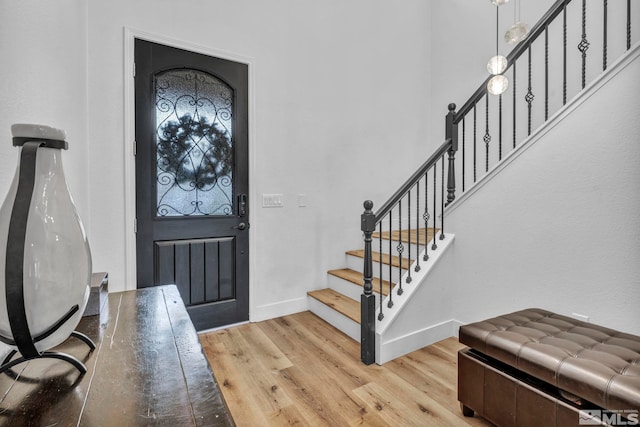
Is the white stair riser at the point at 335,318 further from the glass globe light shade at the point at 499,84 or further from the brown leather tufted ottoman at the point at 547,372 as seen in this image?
the glass globe light shade at the point at 499,84

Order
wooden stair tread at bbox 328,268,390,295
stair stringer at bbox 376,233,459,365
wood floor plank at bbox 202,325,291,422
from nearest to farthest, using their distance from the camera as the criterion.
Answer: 1. wood floor plank at bbox 202,325,291,422
2. stair stringer at bbox 376,233,459,365
3. wooden stair tread at bbox 328,268,390,295

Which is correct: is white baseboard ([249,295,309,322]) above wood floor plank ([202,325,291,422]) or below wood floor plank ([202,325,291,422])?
Answer: above

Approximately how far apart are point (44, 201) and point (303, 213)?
2561mm

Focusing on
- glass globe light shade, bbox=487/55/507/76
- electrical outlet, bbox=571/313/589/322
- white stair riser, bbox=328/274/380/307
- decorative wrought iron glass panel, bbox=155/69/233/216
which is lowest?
white stair riser, bbox=328/274/380/307

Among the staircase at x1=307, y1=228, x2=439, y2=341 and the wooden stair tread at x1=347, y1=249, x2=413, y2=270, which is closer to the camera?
the staircase at x1=307, y1=228, x2=439, y2=341

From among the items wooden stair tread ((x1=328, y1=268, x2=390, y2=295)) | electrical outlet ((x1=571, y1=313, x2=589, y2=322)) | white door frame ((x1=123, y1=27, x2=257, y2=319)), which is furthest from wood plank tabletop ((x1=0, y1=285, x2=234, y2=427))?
electrical outlet ((x1=571, y1=313, x2=589, y2=322))

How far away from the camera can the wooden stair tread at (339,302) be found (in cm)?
269

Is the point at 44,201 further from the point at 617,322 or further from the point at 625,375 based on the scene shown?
the point at 617,322

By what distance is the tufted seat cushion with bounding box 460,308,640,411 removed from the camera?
1.17 metres

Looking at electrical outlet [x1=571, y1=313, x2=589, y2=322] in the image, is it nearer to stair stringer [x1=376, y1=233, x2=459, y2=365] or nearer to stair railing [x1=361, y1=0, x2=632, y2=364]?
stair stringer [x1=376, y1=233, x2=459, y2=365]

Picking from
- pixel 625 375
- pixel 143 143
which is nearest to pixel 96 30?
pixel 143 143

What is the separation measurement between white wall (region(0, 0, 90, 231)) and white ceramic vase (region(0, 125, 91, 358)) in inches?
12.4

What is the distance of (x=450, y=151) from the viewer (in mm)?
2744

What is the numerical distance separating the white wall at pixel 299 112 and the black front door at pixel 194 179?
0.13m
